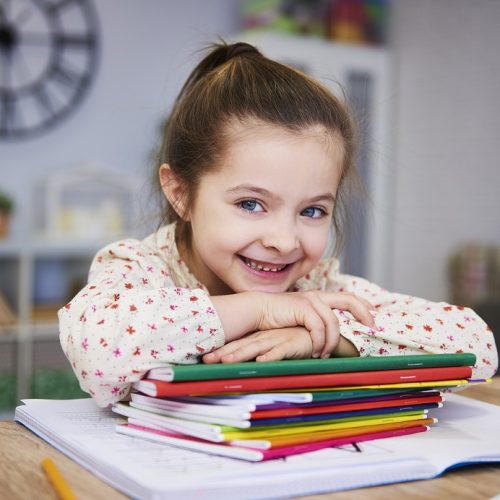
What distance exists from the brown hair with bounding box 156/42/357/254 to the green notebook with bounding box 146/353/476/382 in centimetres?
35

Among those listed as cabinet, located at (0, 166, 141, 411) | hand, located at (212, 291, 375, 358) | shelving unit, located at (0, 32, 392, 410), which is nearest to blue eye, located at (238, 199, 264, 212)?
hand, located at (212, 291, 375, 358)

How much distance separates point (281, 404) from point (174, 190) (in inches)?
21.0

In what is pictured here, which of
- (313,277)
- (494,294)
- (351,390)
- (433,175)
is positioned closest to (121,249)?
(313,277)

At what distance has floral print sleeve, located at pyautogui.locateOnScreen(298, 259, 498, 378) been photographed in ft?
2.90

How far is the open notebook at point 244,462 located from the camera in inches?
22.8

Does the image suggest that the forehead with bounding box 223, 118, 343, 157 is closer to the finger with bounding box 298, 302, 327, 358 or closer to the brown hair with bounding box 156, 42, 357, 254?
the brown hair with bounding box 156, 42, 357, 254

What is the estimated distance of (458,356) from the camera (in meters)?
0.80

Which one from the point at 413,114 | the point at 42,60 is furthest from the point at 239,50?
the point at 413,114

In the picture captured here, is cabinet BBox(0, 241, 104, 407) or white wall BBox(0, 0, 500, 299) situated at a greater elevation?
white wall BBox(0, 0, 500, 299)

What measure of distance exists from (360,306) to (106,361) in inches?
12.1

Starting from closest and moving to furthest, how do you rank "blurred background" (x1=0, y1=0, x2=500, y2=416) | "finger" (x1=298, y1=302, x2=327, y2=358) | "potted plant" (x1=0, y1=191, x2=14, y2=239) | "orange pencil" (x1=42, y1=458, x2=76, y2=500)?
"orange pencil" (x1=42, y1=458, x2=76, y2=500) → "finger" (x1=298, y1=302, x2=327, y2=358) → "potted plant" (x1=0, y1=191, x2=14, y2=239) → "blurred background" (x1=0, y1=0, x2=500, y2=416)

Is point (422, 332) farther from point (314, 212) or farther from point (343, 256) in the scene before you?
point (343, 256)

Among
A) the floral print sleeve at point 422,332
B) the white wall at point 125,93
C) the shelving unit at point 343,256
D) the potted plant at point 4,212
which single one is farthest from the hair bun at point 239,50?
the white wall at point 125,93

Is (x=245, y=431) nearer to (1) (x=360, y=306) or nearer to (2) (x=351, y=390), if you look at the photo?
(2) (x=351, y=390)
